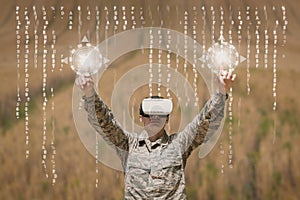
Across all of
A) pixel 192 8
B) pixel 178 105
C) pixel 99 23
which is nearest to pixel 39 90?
pixel 99 23

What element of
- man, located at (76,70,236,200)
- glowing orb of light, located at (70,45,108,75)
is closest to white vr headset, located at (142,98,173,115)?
man, located at (76,70,236,200)

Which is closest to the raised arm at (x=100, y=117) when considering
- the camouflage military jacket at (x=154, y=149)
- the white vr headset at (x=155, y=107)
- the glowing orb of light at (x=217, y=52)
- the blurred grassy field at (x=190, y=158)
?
the camouflage military jacket at (x=154, y=149)

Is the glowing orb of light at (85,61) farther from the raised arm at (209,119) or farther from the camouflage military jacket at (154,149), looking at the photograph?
the raised arm at (209,119)

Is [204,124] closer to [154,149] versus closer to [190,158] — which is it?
[154,149]

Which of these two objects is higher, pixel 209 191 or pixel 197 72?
pixel 197 72

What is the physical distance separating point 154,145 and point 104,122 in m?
0.21

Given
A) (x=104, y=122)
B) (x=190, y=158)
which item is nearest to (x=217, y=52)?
(x=190, y=158)

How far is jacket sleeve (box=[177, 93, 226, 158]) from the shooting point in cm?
196

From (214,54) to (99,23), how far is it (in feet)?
2.41

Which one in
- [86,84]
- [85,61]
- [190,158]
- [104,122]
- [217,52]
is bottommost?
[190,158]

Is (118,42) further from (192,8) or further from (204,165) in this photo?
(204,165)

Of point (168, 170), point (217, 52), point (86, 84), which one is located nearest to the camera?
point (86, 84)

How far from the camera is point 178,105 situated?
3.30m

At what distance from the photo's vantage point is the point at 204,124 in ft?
6.55
